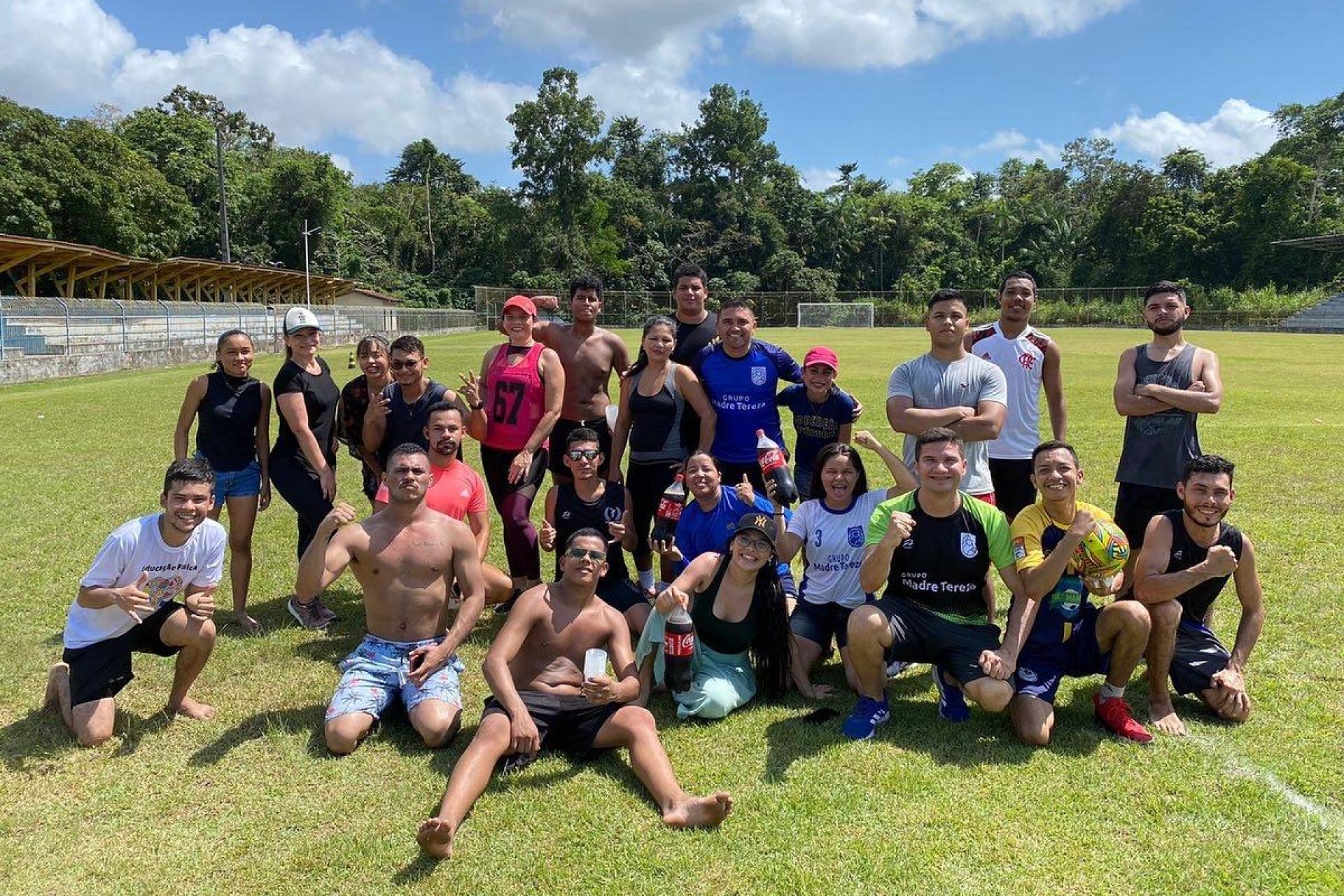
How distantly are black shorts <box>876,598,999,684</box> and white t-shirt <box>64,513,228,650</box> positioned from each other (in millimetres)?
3581

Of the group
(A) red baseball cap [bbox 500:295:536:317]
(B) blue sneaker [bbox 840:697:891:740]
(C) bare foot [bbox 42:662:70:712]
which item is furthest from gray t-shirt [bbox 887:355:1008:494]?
(C) bare foot [bbox 42:662:70:712]

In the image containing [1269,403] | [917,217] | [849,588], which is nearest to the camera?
[849,588]

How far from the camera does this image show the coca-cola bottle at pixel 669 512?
15.8ft

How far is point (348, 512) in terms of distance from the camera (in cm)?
416

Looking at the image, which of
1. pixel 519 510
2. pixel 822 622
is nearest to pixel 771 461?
pixel 822 622

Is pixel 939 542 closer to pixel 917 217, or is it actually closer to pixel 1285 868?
pixel 1285 868

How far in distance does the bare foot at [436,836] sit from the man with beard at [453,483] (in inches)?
81.4

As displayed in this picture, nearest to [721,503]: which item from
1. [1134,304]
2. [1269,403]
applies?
[1269,403]

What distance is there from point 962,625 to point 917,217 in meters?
84.0

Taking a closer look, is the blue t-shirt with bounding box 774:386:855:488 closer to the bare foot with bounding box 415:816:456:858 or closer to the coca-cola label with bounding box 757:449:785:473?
the coca-cola label with bounding box 757:449:785:473

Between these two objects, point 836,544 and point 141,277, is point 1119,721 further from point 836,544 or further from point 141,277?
point 141,277

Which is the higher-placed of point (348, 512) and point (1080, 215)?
point (1080, 215)

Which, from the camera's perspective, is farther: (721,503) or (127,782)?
(721,503)

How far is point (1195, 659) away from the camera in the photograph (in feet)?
14.3
